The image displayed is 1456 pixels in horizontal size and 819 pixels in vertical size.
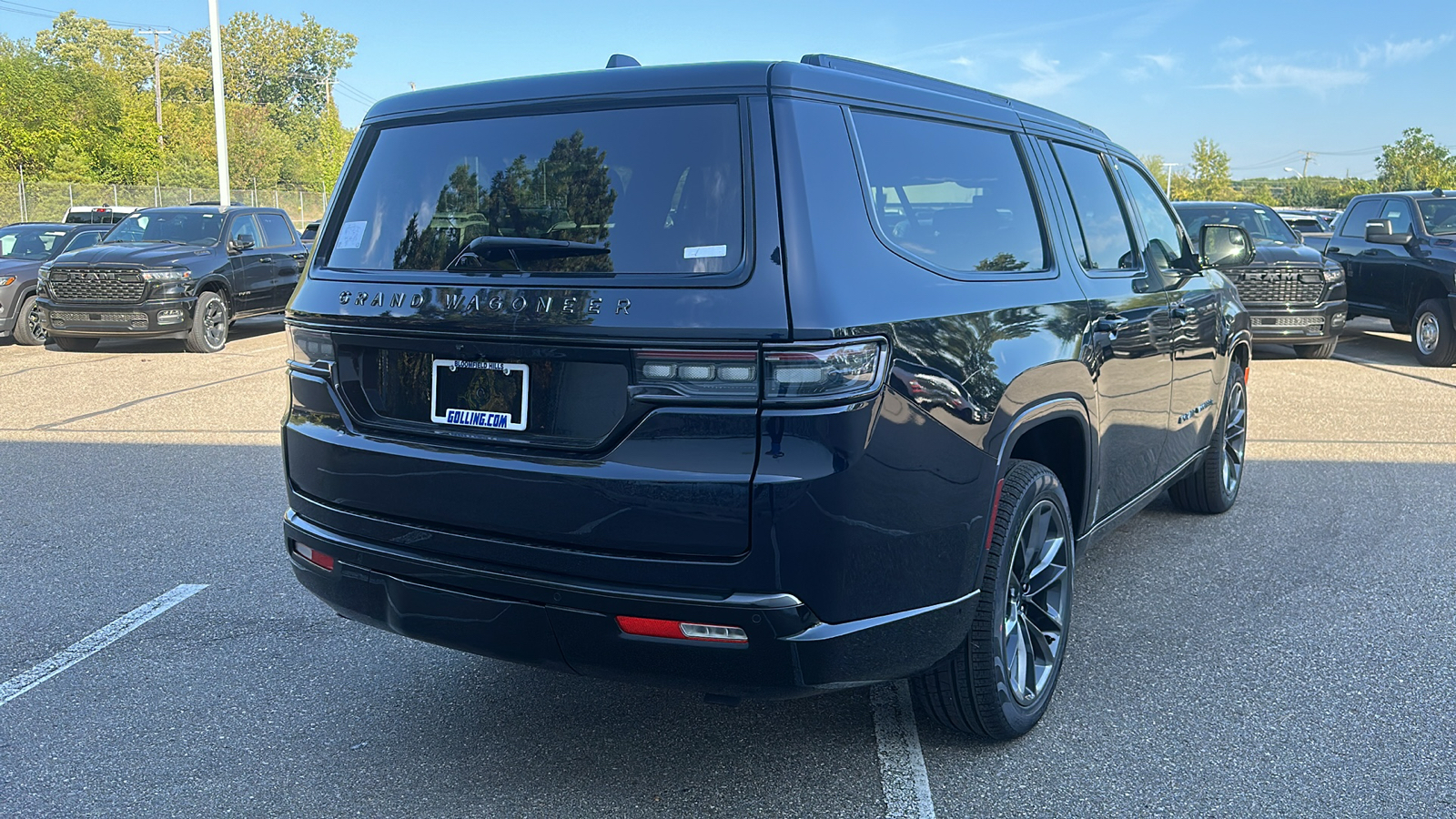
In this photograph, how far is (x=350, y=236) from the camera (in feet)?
10.7

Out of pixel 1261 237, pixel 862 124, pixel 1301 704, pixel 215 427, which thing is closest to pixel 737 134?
A: pixel 862 124

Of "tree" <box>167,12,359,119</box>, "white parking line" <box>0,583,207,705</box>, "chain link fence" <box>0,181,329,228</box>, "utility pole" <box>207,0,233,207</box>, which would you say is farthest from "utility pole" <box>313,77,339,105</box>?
"white parking line" <box>0,583,207,705</box>

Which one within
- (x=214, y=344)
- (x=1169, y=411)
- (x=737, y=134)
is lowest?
(x=214, y=344)

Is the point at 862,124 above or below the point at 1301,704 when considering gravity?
above

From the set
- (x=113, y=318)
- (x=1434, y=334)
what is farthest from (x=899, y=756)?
(x=113, y=318)

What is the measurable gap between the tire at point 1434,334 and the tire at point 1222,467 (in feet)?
25.0

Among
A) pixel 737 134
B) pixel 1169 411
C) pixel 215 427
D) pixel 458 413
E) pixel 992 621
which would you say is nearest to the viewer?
pixel 737 134

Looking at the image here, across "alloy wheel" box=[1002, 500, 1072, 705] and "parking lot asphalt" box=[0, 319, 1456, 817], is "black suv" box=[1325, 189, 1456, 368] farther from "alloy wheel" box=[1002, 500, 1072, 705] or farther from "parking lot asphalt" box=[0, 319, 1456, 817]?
"alloy wheel" box=[1002, 500, 1072, 705]

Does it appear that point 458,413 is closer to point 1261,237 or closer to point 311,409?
point 311,409

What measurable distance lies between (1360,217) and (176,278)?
1448 centimetres

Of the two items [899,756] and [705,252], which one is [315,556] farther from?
[899,756]

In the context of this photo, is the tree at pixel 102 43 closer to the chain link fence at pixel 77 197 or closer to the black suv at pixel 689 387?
the chain link fence at pixel 77 197

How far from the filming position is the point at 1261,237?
13438 millimetres

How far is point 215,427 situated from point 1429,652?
793cm
